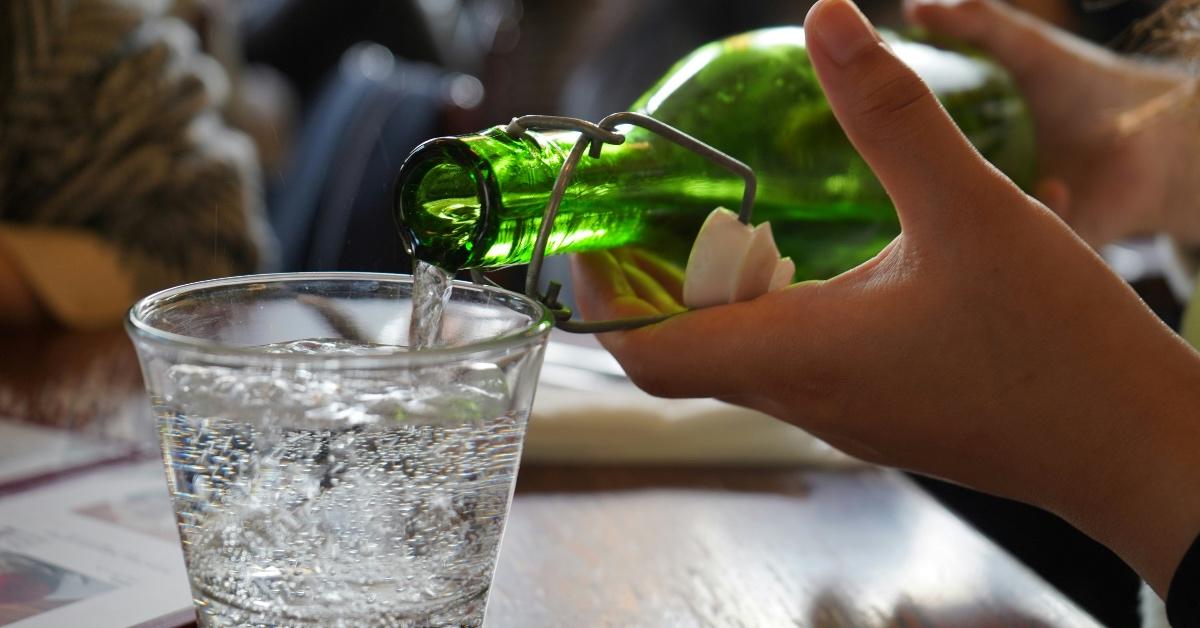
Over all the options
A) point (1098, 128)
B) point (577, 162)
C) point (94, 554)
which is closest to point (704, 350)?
point (577, 162)

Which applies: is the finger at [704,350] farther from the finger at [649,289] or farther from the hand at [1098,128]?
the hand at [1098,128]

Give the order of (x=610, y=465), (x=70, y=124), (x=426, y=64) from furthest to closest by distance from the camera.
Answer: (x=426, y=64)
(x=70, y=124)
(x=610, y=465)

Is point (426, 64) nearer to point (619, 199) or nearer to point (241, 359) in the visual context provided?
point (619, 199)

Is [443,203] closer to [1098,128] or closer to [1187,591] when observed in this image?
[1187,591]

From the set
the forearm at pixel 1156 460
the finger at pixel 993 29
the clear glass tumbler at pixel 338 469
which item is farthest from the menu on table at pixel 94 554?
the finger at pixel 993 29

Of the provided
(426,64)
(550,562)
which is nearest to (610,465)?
(550,562)
